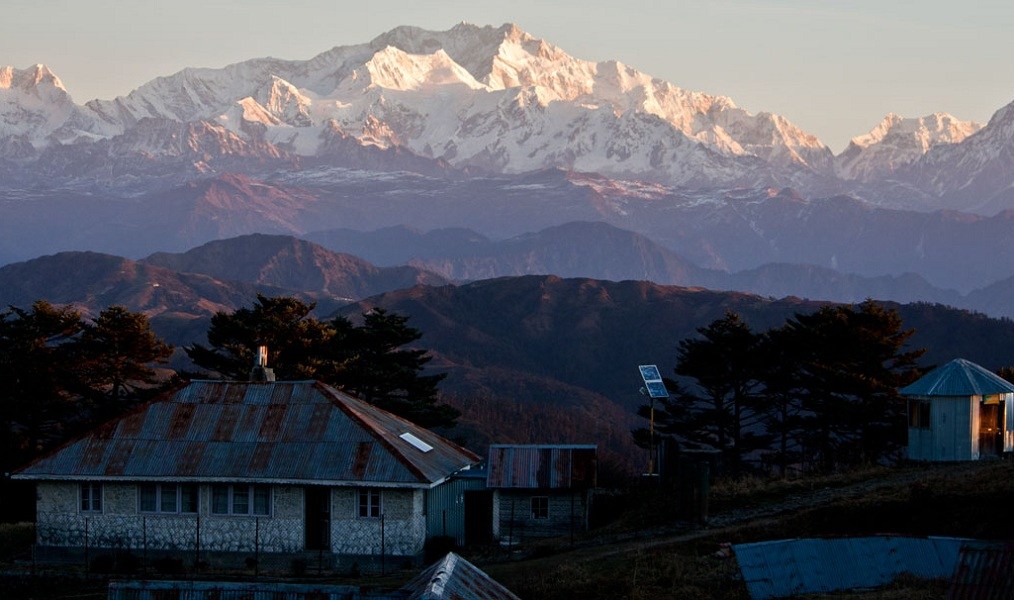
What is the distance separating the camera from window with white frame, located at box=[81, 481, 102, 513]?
39.5 m

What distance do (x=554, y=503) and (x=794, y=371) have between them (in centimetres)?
1961

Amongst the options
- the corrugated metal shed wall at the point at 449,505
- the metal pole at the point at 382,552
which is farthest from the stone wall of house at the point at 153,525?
the corrugated metal shed wall at the point at 449,505

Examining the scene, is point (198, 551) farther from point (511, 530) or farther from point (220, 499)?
point (511, 530)

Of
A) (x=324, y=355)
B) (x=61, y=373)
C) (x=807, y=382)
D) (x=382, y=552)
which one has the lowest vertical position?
(x=382, y=552)

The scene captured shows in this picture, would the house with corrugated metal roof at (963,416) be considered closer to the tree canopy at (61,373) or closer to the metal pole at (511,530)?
the metal pole at (511,530)

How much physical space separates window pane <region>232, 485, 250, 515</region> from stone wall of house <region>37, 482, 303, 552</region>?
0.70 ft

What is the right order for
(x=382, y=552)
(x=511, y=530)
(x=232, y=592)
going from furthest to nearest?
(x=511, y=530) < (x=382, y=552) < (x=232, y=592)

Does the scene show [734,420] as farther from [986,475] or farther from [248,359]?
[986,475]

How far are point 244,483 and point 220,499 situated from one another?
95cm

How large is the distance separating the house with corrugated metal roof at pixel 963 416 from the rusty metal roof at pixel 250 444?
13370 millimetres

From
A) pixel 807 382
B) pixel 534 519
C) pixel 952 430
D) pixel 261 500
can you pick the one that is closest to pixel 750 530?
pixel 534 519

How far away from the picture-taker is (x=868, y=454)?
52.3m

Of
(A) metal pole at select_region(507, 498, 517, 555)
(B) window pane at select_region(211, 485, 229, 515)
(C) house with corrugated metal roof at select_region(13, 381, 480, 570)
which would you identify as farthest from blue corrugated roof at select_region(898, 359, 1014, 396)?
(B) window pane at select_region(211, 485, 229, 515)

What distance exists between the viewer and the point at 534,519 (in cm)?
4231
